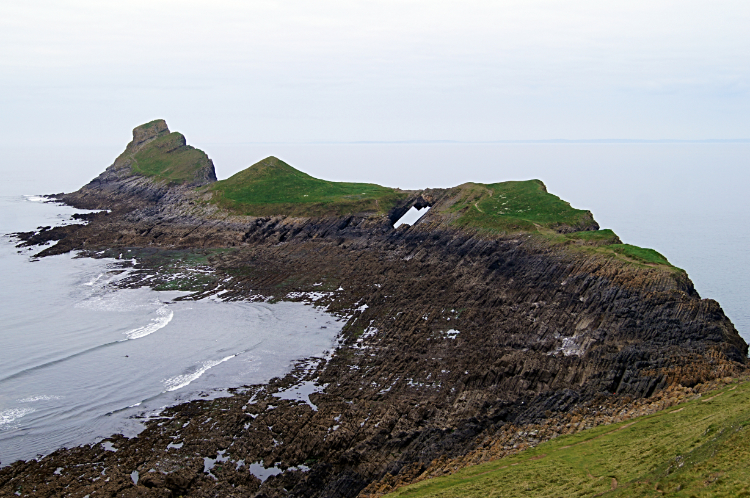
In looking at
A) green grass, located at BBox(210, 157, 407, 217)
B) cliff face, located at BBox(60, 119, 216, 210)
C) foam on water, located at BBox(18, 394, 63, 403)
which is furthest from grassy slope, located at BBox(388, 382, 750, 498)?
cliff face, located at BBox(60, 119, 216, 210)

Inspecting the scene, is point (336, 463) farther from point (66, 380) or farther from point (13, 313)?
point (13, 313)

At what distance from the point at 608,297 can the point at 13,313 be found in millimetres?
55697

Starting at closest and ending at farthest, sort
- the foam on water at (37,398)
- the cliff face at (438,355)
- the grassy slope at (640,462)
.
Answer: the grassy slope at (640,462) → the cliff face at (438,355) → the foam on water at (37,398)

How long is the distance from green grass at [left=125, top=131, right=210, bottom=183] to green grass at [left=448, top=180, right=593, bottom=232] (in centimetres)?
6475

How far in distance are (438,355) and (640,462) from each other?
67.0 ft

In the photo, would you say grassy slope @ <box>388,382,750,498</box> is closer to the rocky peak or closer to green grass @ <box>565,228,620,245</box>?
green grass @ <box>565,228,620,245</box>

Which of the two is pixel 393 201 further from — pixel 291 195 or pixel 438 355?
pixel 438 355

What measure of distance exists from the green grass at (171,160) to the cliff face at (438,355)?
181 ft

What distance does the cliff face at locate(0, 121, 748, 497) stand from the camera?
100 feet

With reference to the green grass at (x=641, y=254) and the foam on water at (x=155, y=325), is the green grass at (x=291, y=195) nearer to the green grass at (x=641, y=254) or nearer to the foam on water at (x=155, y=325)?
the foam on water at (x=155, y=325)

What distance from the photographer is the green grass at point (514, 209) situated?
70.3m

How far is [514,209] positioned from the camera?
3100 inches

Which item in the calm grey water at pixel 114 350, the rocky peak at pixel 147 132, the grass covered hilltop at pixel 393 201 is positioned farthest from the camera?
the rocky peak at pixel 147 132

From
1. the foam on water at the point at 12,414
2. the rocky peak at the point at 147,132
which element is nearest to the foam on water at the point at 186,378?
the foam on water at the point at 12,414
